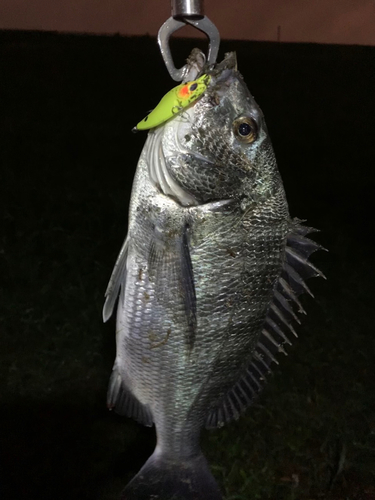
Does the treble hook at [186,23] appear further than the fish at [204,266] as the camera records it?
No

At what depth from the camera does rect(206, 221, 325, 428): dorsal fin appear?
3.20 ft

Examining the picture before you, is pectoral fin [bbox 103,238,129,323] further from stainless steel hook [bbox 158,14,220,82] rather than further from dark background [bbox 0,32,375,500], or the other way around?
dark background [bbox 0,32,375,500]

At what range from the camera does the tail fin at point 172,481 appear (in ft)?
3.61

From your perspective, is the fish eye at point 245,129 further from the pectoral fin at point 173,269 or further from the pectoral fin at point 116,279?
the pectoral fin at point 116,279

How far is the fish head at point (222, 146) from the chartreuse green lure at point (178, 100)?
0.02m

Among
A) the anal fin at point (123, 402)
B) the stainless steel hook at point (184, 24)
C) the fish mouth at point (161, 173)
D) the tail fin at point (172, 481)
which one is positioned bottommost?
the tail fin at point (172, 481)

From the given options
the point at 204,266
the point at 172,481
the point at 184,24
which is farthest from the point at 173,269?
the point at 172,481

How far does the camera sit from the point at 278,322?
103cm

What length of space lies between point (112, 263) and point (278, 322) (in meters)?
1.72

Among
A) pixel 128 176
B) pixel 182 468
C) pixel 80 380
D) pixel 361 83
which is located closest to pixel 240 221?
pixel 182 468

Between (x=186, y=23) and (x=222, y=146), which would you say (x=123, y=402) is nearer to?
(x=222, y=146)

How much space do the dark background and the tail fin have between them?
102 cm

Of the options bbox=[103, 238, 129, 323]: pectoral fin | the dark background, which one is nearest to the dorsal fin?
bbox=[103, 238, 129, 323]: pectoral fin

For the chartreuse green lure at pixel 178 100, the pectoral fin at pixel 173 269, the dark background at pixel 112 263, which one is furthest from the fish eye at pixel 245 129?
the dark background at pixel 112 263
